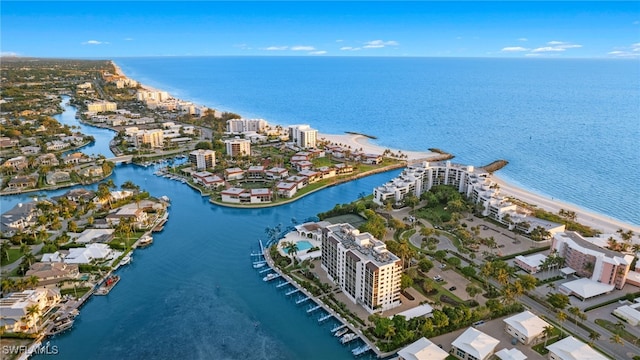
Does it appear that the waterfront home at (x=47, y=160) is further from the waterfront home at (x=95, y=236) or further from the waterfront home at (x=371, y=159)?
the waterfront home at (x=371, y=159)

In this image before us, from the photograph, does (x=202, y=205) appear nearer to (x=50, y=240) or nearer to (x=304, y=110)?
(x=50, y=240)

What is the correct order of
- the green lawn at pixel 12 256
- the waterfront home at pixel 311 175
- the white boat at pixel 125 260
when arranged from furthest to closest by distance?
the waterfront home at pixel 311 175
the white boat at pixel 125 260
the green lawn at pixel 12 256

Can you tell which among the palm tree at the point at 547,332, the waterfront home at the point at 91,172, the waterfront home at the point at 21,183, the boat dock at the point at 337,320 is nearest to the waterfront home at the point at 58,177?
the waterfront home at the point at 91,172

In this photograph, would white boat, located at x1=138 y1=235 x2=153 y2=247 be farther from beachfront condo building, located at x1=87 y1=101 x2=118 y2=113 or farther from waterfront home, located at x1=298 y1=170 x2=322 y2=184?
beachfront condo building, located at x1=87 y1=101 x2=118 y2=113

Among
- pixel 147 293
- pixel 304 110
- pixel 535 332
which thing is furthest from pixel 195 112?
pixel 535 332

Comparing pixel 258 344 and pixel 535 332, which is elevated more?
pixel 535 332
